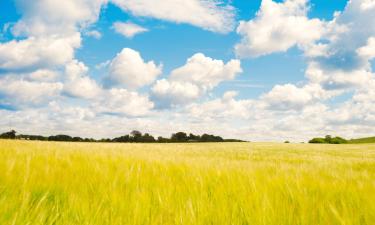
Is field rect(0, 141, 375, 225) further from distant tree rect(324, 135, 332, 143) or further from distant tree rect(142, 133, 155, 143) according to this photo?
distant tree rect(324, 135, 332, 143)

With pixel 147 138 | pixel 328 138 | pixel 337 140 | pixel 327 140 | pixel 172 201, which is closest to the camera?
pixel 172 201

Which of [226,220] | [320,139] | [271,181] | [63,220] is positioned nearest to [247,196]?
[226,220]

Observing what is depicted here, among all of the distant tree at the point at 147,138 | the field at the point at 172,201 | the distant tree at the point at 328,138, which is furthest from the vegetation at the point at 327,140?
the field at the point at 172,201

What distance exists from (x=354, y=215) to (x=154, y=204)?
1053 millimetres

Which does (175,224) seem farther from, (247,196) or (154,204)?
(247,196)

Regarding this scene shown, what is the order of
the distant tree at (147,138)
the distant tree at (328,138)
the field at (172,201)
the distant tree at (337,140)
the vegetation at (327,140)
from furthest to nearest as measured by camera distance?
the distant tree at (337,140) < the distant tree at (328,138) < the vegetation at (327,140) < the distant tree at (147,138) < the field at (172,201)

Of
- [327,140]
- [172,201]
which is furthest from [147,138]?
[172,201]

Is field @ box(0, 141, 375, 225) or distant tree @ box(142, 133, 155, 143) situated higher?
distant tree @ box(142, 133, 155, 143)

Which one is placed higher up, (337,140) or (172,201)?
(337,140)

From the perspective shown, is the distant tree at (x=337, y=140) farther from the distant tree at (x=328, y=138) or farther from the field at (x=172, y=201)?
the field at (x=172, y=201)

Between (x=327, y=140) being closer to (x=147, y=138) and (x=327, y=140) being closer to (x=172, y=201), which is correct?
(x=147, y=138)

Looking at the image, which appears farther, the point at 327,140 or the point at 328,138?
the point at 328,138

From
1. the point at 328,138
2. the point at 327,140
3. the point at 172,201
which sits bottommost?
the point at 172,201

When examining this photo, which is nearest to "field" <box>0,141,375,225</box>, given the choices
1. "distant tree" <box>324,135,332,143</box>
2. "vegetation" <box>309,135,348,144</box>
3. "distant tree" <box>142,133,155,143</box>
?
"distant tree" <box>142,133,155,143</box>
